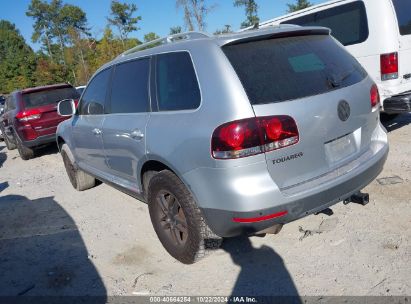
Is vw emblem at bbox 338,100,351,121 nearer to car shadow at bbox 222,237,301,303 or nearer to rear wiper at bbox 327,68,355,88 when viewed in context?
rear wiper at bbox 327,68,355,88

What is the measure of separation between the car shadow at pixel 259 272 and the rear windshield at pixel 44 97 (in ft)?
22.1

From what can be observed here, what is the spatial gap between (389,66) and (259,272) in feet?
12.7

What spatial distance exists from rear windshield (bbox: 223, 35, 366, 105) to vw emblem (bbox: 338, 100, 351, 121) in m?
0.14

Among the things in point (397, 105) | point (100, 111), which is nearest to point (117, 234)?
point (100, 111)

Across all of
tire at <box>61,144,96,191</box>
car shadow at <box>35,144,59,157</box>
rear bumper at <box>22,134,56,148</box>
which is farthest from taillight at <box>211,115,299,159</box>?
car shadow at <box>35,144,59,157</box>

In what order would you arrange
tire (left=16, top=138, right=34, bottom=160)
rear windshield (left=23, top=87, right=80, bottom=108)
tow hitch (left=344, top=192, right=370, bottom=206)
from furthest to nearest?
tire (left=16, top=138, right=34, bottom=160) < rear windshield (left=23, top=87, right=80, bottom=108) < tow hitch (left=344, top=192, right=370, bottom=206)

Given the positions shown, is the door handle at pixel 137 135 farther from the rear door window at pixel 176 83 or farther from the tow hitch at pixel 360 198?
the tow hitch at pixel 360 198

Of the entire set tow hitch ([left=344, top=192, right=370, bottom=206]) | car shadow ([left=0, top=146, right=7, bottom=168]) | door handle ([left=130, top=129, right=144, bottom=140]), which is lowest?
car shadow ([left=0, top=146, right=7, bottom=168])

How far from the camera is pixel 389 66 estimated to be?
18.0ft

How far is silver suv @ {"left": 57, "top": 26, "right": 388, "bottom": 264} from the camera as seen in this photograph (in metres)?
2.59

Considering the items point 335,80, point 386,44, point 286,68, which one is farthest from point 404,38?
point 286,68

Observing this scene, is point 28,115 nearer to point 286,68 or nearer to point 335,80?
point 286,68

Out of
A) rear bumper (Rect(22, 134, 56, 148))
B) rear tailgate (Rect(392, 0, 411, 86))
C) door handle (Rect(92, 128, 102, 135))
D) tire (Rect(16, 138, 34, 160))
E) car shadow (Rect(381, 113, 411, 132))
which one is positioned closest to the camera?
door handle (Rect(92, 128, 102, 135))

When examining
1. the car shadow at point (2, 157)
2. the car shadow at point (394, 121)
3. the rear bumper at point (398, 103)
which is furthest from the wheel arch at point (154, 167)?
the car shadow at point (2, 157)
